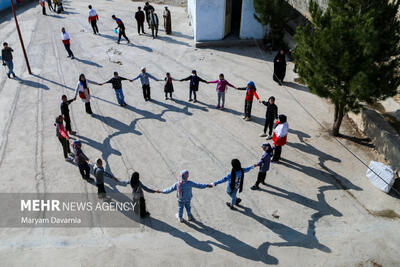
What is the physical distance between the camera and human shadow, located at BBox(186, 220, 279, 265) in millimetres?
7117

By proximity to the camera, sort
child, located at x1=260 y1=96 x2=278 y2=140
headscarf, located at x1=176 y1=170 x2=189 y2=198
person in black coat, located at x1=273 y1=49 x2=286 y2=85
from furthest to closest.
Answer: person in black coat, located at x1=273 y1=49 x2=286 y2=85 → child, located at x1=260 y1=96 x2=278 y2=140 → headscarf, located at x1=176 y1=170 x2=189 y2=198

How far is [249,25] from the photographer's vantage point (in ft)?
57.4

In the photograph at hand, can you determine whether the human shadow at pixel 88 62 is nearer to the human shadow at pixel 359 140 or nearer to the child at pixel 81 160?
the child at pixel 81 160

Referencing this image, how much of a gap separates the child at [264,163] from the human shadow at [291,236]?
3.06 ft

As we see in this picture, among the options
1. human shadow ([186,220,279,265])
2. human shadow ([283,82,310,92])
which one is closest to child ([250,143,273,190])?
human shadow ([186,220,279,265])

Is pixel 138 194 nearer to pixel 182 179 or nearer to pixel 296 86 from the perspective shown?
pixel 182 179

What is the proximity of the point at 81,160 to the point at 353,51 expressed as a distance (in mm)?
7554

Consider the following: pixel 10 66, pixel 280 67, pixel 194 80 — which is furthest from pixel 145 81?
pixel 10 66

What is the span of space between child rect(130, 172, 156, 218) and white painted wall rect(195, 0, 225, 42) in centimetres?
1199

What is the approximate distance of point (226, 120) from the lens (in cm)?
1184

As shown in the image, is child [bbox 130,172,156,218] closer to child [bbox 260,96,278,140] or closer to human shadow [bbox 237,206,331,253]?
human shadow [bbox 237,206,331,253]

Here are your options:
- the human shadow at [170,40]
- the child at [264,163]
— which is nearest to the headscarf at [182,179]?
the child at [264,163]

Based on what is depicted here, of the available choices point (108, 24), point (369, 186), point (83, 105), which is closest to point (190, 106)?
point (83, 105)

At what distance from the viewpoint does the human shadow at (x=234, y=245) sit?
7117 millimetres
